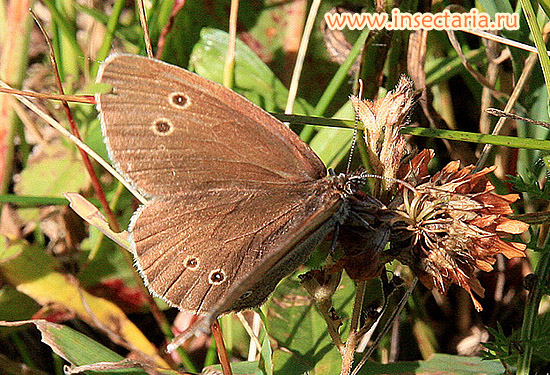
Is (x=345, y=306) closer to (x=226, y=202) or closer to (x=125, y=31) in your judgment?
(x=226, y=202)

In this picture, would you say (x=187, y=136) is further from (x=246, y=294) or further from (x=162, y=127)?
(x=246, y=294)

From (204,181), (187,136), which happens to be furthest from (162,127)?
(204,181)

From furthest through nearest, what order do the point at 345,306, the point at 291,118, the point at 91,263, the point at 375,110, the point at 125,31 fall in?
the point at 125,31 → the point at 91,263 → the point at 345,306 → the point at 291,118 → the point at 375,110

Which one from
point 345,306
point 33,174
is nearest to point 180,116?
point 345,306

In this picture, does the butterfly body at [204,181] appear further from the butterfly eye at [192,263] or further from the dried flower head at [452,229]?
the dried flower head at [452,229]

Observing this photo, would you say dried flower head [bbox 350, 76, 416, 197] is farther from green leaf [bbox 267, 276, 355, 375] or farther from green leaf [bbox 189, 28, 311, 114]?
green leaf [bbox 189, 28, 311, 114]
